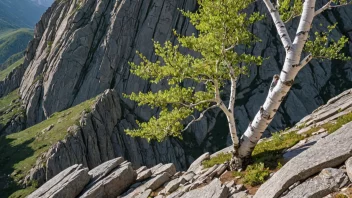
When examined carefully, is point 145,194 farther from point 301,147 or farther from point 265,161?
point 301,147

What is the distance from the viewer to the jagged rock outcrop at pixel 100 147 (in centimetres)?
7329

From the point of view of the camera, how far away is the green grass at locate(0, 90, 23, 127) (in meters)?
115

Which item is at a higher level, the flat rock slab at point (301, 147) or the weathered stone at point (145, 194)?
the flat rock slab at point (301, 147)

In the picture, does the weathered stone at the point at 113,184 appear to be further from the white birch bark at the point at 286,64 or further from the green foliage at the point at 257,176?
the white birch bark at the point at 286,64

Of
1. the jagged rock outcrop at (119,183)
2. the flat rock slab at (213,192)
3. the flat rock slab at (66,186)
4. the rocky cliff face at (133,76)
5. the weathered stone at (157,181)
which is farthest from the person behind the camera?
the rocky cliff face at (133,76)

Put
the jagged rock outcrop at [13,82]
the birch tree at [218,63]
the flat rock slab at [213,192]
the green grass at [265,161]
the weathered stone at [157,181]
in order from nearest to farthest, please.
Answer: the flat rock slab at [213,192]
the green grass at [265,161]
the birch tree at [218,63]
the weathered stone at [157,181]
the jagged rock outcrop at [13,82]

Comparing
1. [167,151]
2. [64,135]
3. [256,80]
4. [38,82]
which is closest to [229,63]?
[64,135]

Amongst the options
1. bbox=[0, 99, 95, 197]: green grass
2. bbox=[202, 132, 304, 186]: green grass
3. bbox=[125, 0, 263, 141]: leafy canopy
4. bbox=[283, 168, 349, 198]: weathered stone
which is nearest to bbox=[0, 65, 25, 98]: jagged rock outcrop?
bbox=[0, 99, 95, 197]: green grass

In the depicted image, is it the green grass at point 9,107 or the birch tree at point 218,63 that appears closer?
the birch tree at point 218,63

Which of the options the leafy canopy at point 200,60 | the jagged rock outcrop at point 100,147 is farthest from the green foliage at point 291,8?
the jagged rock outcrop at point 100,147

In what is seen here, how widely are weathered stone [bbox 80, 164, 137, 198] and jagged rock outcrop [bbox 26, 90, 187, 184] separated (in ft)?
156

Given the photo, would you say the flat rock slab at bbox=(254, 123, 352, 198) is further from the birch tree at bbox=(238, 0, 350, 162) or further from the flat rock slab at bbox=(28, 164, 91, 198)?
the flat rock slab at bbox=(28, 164, 91, 198)

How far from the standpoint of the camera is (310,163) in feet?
42.1

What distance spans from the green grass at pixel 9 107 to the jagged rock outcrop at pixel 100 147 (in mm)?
46300
